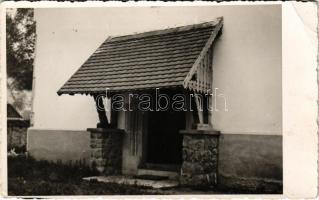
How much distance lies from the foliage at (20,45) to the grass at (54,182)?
5.89ft

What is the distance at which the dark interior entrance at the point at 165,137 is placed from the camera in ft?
35.6

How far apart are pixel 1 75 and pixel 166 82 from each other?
3050 mm

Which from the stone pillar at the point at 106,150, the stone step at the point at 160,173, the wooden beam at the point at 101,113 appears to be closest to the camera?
the stone step at the point at 160,173

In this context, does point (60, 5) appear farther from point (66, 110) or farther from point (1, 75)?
point (66, 110)

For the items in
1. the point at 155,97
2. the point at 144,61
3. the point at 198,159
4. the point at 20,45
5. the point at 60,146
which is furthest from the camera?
the point at 60,146

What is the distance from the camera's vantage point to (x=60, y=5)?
8.92 meters

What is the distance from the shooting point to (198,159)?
9695mm

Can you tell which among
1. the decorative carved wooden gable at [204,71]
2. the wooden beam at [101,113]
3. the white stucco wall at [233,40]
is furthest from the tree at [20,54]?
the decorative carved wooden gable at [204,71]

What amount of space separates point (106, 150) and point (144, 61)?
223 centimetres

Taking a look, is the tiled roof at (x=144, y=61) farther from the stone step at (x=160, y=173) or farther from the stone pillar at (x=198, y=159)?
the stone step at (x=160, y=173)

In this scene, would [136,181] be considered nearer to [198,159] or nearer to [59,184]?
[198,159]

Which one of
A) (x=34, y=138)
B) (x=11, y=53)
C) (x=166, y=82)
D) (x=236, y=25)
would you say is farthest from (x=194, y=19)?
(x=34, y=138)

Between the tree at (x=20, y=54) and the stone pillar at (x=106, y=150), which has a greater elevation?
the tree at (x=20, y=54)

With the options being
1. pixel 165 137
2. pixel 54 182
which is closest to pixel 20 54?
pixel 54 182
